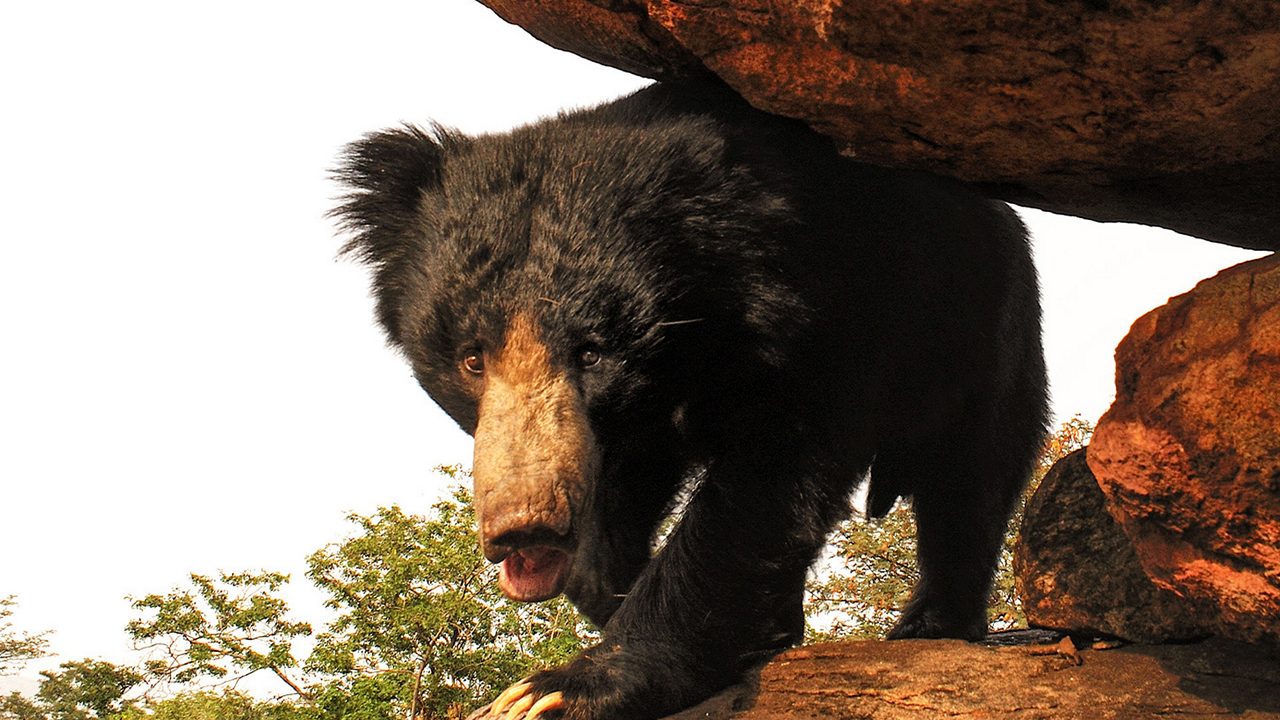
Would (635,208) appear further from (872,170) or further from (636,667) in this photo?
(636,667)

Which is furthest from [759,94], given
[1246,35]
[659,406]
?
Result: [1246,35]

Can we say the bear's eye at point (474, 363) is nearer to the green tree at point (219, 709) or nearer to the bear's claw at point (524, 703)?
the bear's claw at point (524, 703)

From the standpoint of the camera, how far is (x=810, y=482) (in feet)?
12.5

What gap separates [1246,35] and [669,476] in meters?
2.48

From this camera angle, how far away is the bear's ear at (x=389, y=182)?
4.10 meters

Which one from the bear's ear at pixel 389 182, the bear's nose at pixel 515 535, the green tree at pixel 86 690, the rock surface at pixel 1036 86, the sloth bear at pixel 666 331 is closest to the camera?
the rock surface at pixel 1036 86

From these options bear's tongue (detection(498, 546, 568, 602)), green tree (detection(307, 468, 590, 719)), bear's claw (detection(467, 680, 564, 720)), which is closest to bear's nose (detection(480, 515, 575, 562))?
bear's tongue (detection(498, 546, 568, 602))

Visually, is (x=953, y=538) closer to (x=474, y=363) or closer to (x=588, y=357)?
(x=588, y=357)

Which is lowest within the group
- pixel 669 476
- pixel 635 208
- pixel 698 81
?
pixel 669 476

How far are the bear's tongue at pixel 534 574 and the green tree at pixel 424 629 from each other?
11.9 ft

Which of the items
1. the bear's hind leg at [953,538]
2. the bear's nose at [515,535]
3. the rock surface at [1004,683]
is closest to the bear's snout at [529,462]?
the bear's nose at [515,535]

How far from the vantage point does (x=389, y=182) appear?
163 inches

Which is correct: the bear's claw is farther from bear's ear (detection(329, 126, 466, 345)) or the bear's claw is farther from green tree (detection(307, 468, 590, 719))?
green tree (detection(307, 468, 590, 719))

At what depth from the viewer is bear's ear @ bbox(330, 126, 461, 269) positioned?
4.10 metres
